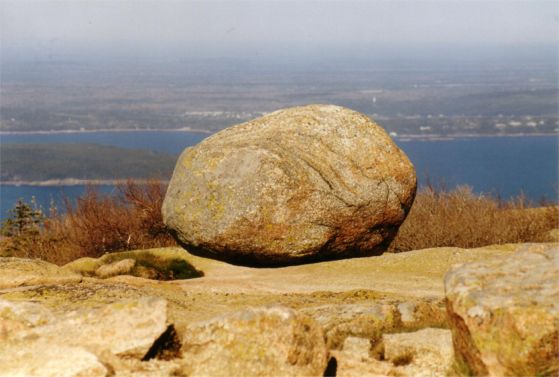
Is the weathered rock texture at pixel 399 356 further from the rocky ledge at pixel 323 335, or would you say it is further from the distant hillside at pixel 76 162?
the distant hillside at pixel 76 162

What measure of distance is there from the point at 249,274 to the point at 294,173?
218cm

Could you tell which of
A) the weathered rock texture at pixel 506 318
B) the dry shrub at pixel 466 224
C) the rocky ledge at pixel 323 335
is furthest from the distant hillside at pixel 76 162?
the weathered rock texture at pixel 506 318

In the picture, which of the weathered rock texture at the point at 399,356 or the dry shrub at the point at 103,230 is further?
the dry shrub at the point at 103,230

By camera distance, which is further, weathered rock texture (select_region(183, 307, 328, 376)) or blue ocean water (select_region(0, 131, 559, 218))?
blue ocean water (select_region(0, 131, 559, 218))

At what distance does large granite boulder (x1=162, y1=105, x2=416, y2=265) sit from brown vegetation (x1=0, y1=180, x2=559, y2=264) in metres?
3.66

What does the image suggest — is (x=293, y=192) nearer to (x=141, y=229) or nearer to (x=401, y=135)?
(x=141, y=229)

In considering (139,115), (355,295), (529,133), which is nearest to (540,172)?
(529,133)

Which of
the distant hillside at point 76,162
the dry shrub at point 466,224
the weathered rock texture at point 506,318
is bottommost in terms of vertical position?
the distant hillside at point 76,162

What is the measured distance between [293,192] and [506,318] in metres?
7.65


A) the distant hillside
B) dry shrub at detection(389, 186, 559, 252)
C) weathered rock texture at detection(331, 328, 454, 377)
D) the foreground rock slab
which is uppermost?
the foreground rock slab

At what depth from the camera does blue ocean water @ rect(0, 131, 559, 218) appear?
402 ft

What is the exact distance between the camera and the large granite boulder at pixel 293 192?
14172mm

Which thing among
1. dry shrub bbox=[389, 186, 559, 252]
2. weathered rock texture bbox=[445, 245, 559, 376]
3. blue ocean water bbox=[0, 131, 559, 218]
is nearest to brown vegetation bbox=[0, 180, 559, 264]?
dry shrub bbox=[389, 186, 559, 252]

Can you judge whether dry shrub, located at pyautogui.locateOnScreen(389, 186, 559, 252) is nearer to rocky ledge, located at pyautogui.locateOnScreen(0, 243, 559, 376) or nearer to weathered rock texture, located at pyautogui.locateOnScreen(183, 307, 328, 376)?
rocky ledge, located at pyautogui.locateOnScreen(0, 243, 559, 376)
